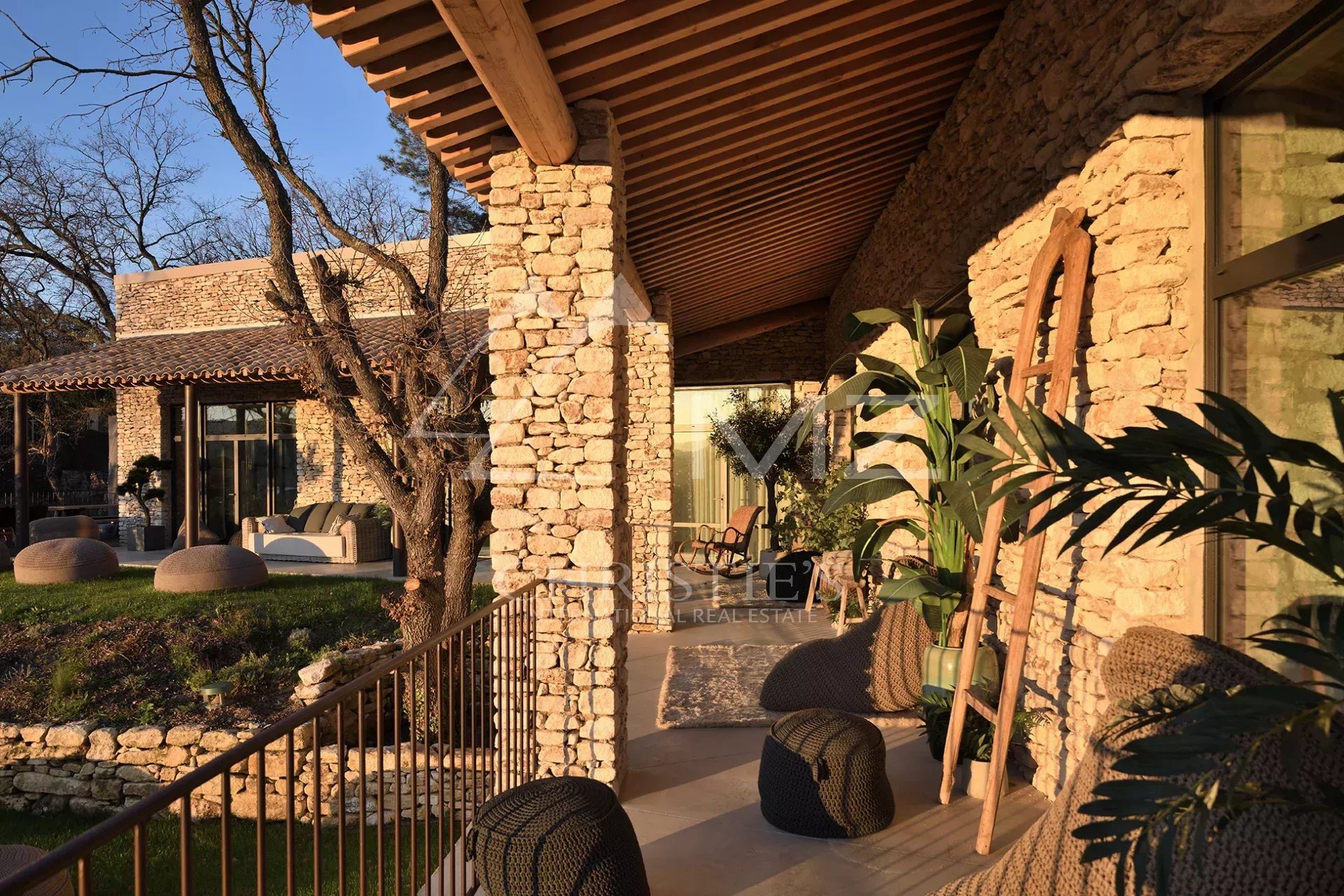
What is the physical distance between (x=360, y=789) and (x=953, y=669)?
9.32 feet

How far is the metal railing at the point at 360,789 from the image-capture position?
1369 mm

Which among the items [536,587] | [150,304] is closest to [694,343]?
[536,587]

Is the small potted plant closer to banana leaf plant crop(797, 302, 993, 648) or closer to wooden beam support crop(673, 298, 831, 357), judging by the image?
wooden beam support crop(673, 298, 831, 357)

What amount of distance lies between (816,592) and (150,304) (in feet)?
41.5

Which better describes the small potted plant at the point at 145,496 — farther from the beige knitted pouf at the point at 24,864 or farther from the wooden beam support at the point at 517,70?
the wooden beam support at the point at 517,70

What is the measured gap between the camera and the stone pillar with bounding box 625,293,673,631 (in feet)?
22.7

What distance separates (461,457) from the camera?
18.8 feet

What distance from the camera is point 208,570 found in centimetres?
878

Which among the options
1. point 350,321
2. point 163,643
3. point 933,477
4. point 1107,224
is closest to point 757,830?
point 933,477

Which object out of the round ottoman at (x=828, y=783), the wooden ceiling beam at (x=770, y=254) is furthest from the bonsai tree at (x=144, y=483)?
the round ottoman at (x=828, y=783)

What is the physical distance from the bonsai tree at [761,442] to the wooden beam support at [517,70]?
6498mm

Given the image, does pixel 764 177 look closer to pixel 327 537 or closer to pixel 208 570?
pixel 208 570

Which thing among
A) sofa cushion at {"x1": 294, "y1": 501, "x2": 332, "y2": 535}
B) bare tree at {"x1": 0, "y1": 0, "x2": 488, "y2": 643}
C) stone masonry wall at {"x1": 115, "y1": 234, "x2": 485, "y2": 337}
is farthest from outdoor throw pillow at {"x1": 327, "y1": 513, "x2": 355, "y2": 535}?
bare tree at {"x1": 0, "y1": 0, "x2": 488, "y2": 643}

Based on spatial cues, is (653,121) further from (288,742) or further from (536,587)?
(288,742)
